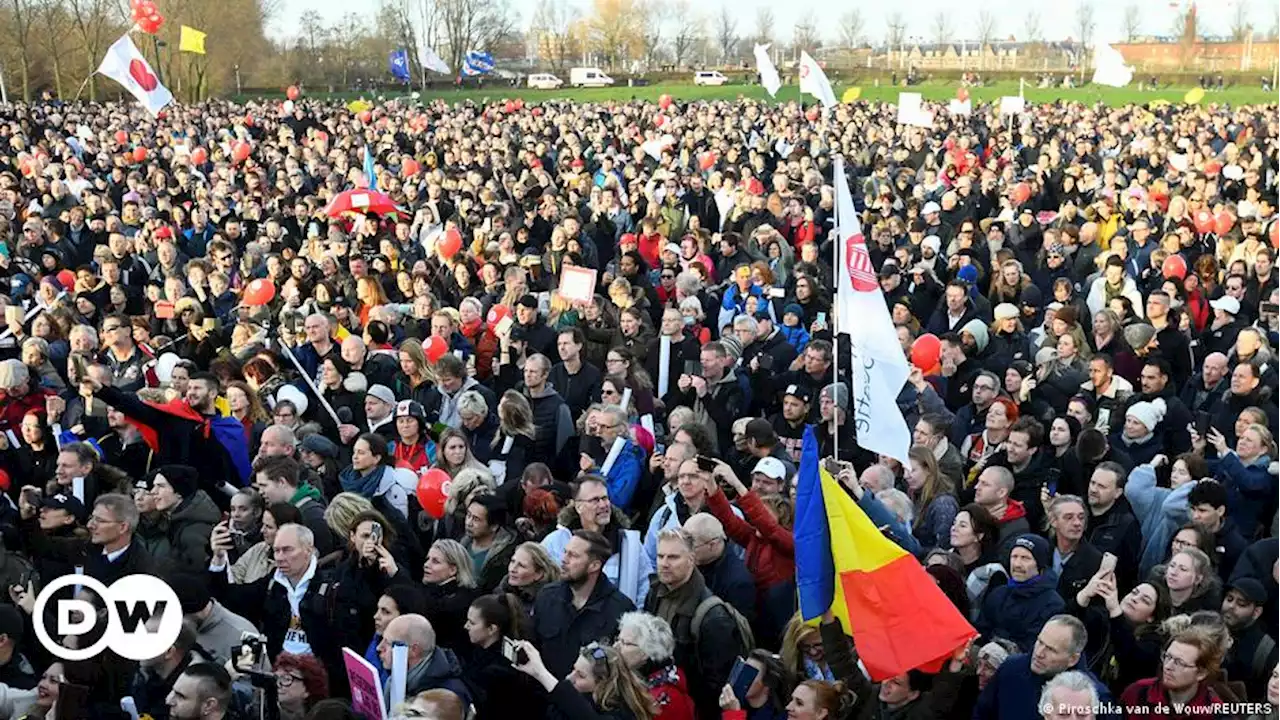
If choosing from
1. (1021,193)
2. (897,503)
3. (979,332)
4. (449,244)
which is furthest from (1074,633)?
(1021,193)

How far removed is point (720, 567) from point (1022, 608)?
1.22m

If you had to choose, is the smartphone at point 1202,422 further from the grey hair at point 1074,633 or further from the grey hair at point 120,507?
the grey hair at point 120,507

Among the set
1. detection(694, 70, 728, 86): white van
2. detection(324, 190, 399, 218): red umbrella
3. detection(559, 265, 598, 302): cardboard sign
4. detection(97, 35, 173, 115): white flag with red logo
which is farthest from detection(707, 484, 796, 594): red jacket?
detection(694, 70, 728, 86): white van

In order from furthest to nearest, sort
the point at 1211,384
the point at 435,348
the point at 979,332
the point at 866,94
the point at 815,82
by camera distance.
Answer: the point at 866,94 → the point at 815,82 → the point at 979,332 → the point at 435,348 → the point at 1211,384

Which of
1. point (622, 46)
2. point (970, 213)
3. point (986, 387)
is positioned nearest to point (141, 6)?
point (970, 213)

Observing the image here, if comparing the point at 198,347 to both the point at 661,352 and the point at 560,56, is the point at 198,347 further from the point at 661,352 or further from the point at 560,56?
the point at 560,56

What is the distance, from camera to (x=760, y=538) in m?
6.11

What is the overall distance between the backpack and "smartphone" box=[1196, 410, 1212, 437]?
13.0 ft

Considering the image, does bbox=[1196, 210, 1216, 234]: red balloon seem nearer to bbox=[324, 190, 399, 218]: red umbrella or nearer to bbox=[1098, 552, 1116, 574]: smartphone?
bbox=[324, 190, 399, 218]: red umbrella

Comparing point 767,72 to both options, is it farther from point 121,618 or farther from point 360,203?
point 121,618

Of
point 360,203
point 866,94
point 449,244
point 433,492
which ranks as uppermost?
point 866,94

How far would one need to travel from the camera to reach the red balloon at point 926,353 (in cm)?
933

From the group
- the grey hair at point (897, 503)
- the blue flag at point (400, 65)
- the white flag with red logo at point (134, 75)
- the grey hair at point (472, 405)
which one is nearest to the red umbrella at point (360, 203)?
the grey hair at point (472, 405)

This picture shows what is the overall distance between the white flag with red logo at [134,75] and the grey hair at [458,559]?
1872 cm
